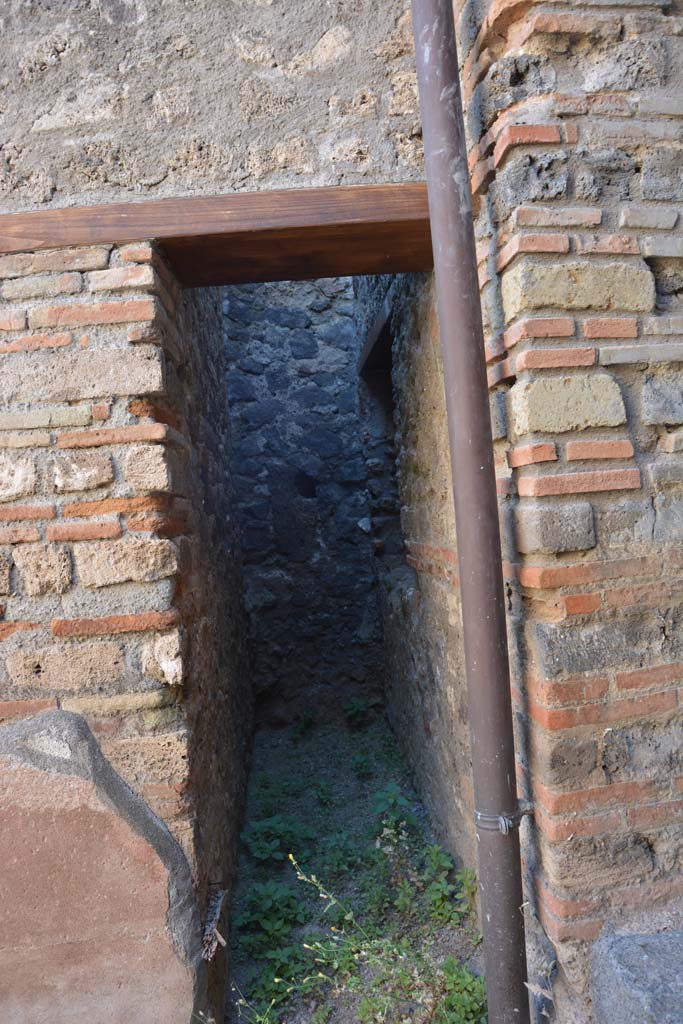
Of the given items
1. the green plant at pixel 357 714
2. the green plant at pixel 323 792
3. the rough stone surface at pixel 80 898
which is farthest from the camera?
the green plant at pixel 357 714

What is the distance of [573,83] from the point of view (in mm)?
1841

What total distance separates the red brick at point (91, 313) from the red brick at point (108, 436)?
323mm

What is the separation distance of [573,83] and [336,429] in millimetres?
3497

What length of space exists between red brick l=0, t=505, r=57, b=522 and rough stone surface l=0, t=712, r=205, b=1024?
616 millimetres

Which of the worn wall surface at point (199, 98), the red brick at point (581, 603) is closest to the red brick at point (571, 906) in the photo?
the red brick at point (581, 603)

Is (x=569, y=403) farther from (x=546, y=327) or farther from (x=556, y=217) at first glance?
(x=556, y=217)

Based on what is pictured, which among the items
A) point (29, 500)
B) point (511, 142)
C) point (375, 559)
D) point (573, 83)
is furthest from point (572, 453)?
point (375, 559)

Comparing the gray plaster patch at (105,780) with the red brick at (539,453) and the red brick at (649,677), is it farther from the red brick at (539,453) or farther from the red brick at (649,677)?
the red brick at (539,453)

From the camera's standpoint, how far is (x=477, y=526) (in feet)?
6.07

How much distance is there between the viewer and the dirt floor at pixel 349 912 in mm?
2262

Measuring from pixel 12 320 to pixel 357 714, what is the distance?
11.7ft

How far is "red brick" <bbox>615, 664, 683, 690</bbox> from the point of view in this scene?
1848 mm

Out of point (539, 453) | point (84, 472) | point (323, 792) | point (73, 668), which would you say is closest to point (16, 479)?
point (84, 472)

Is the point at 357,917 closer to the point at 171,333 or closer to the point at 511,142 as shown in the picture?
the point at 171,333
